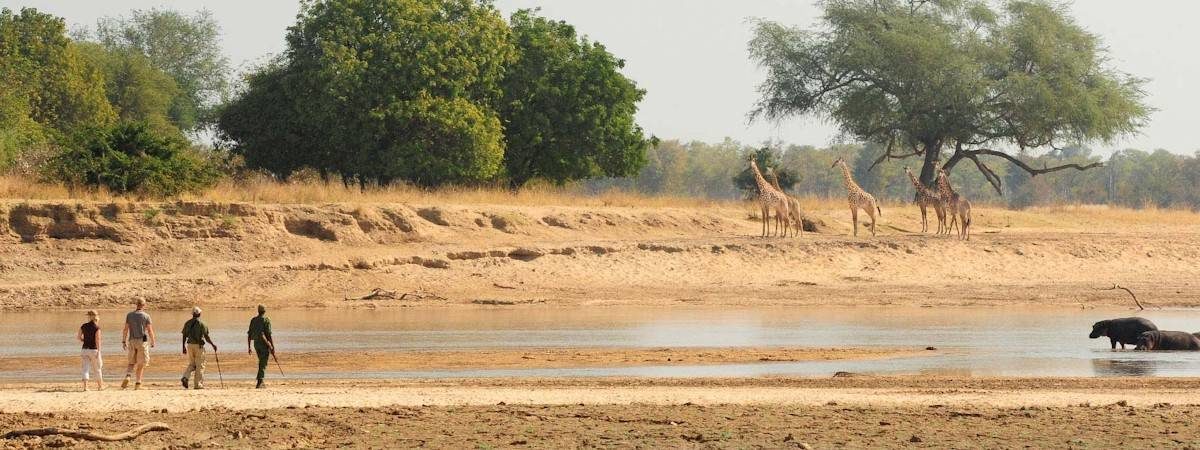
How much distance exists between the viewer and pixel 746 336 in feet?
80.4

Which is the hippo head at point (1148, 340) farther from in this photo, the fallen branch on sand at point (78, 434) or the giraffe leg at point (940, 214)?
the giraffe leg at point (940, 214)

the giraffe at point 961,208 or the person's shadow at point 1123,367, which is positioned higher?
the giraffe at point 961,208

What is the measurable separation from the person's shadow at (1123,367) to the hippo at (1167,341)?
1313 millimetres

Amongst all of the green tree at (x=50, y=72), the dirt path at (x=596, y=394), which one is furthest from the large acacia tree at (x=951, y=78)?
the dirt path at (x=596, y=394)

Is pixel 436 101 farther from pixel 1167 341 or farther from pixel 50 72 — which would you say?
pixel 1167 341

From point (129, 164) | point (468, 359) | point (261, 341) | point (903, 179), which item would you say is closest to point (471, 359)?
point (468, 359)

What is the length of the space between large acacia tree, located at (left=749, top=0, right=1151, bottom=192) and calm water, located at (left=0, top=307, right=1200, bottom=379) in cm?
2803

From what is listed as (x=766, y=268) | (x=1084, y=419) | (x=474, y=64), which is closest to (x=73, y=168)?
(x=474, y=64)

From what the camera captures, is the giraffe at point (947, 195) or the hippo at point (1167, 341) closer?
the hippo at point (1167, 341)

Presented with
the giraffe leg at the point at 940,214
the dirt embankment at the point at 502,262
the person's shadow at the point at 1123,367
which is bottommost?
the person's shadow at the point at 1123,367

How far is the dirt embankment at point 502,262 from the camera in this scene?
3191 centimetres

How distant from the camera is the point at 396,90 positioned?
4453 cm

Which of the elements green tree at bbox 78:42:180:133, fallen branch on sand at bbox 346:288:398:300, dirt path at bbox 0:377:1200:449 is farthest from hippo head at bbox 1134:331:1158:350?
green tree at bbox 78:42:180:133

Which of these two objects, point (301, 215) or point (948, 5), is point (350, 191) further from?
point (948, 5)
